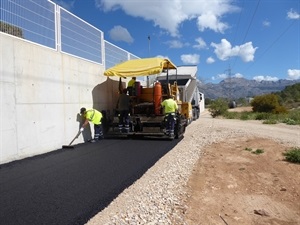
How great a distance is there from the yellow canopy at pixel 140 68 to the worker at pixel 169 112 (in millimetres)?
1158

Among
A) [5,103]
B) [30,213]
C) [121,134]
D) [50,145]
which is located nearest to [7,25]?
[5,103]

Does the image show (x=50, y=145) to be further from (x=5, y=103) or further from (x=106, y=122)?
(x=106, y=122)

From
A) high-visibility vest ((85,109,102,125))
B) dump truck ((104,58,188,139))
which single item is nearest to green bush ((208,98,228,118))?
dump truck ((104,58,188,139))

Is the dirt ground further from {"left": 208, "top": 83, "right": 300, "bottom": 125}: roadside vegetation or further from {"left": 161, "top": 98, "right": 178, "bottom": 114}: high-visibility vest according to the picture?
{"left": 208, "top": 83, "right": 300, "bottom": 125}: roadside vegetation

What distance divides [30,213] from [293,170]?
5.86 m

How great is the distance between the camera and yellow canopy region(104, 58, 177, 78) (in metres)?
11.1

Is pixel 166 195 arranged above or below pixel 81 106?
below

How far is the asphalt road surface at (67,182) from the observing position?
4012 mm

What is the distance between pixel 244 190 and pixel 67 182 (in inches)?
127

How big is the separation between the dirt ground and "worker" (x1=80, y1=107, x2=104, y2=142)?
383 centimetres

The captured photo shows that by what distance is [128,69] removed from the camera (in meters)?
11.5

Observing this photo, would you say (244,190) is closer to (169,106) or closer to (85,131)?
(169,106)

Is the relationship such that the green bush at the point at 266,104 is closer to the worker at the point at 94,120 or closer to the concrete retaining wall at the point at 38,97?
the worker at the point at 94,120

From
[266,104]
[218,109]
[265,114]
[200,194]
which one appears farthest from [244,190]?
[266,104]
